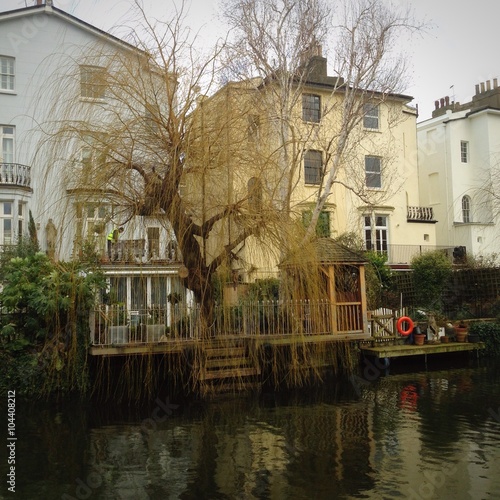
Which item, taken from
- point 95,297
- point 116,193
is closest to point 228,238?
point 116,193

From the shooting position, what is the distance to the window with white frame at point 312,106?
1004 inches

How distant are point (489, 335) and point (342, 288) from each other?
6808 millimetres

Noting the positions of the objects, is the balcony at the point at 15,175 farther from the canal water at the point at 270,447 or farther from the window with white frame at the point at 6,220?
the canal water at the point at 270,447

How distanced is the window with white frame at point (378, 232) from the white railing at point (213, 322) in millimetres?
13862

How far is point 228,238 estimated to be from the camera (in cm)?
1236

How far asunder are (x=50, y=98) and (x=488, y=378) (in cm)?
1395

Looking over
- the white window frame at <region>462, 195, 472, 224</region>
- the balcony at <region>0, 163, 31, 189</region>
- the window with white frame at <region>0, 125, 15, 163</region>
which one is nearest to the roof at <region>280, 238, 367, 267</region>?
the balcony at <region>0, 163, 31, 189</region>

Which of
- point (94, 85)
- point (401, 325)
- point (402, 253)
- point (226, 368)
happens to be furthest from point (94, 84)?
point (402, 253)

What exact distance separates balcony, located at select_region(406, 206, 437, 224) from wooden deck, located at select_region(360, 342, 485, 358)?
11418 millimetres

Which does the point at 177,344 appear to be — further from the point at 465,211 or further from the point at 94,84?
the point at 465,211

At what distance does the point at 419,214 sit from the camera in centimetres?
2956

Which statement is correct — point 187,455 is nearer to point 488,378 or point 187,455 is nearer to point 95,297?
point 95,297

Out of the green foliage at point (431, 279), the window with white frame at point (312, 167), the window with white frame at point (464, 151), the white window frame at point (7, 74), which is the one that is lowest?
the green foliage at point (431, 279)

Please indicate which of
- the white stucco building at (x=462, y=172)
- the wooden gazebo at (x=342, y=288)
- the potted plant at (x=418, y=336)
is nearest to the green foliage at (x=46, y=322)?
the wooden gazebo at (x=342, y=288)
